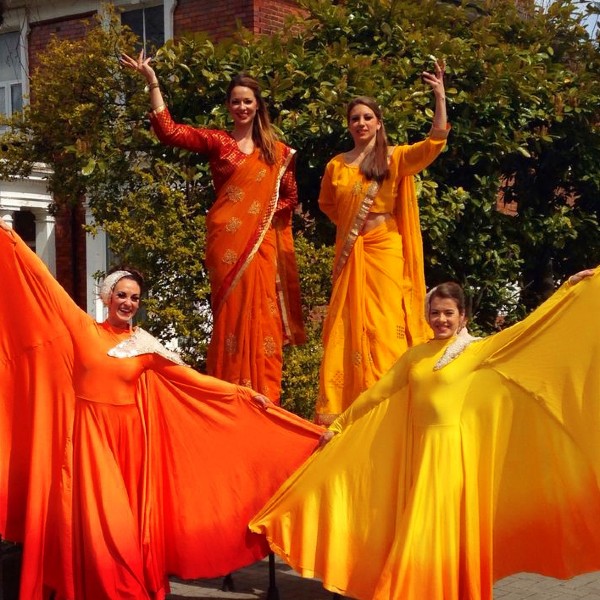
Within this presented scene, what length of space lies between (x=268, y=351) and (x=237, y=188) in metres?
0.90

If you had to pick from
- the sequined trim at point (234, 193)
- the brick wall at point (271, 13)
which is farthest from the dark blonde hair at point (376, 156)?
the brick wall at point (271, 13)

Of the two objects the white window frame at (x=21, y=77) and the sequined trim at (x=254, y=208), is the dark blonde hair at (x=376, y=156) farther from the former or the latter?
the white window frame at (x=21, y=77)

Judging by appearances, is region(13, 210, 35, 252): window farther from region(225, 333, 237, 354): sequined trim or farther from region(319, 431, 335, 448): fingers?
region(319, 431, 335, 448): fingers

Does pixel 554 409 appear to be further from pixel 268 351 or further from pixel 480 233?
pixel 480 233

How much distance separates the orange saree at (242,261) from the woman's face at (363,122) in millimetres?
521

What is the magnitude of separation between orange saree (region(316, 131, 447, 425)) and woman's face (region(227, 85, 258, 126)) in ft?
1.91

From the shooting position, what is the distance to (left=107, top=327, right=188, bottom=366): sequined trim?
5.26 metres

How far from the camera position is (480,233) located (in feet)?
30.9

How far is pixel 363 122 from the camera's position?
596cm

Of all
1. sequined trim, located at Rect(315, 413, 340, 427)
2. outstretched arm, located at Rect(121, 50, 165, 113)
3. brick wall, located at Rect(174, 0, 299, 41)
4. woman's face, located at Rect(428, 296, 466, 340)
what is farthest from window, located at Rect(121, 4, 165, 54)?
woman's face, located at Rect(428, 296, 466, 340)

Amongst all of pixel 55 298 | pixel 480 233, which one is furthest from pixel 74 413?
pixel 480 233

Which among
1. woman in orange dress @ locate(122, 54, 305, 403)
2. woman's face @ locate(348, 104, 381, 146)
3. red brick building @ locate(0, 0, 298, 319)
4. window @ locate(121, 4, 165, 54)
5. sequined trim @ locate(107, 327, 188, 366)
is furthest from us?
window @ locate(121, 4, 165, 54)

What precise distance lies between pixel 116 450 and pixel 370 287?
5.34ft

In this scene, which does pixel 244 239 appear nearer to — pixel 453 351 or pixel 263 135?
pixel 263 135
